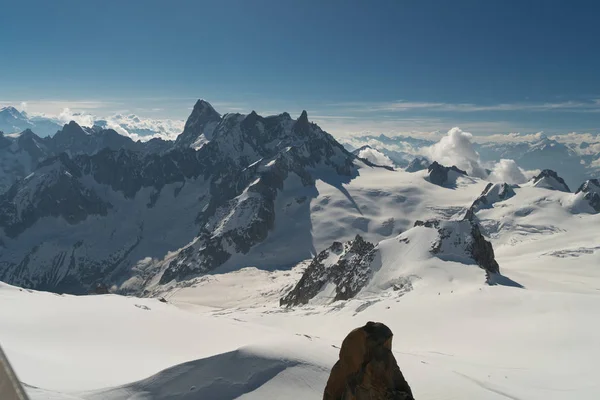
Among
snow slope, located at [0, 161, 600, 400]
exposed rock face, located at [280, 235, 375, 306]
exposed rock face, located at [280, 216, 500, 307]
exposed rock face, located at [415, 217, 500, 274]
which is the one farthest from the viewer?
exposed rock face, located at [280, 235, 375, 306]

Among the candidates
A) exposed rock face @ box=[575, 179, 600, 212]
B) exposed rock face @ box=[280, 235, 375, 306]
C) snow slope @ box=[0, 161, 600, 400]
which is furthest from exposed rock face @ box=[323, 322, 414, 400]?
exposed rock face @ box=[575, 179, 600, 212]

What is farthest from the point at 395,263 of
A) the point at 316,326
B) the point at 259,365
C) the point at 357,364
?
the point at 357,364

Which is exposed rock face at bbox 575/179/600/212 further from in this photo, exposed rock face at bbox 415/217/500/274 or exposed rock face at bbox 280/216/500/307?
exposed rock face at bbox 415/217/500/274

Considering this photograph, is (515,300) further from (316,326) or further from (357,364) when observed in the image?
(357,364)

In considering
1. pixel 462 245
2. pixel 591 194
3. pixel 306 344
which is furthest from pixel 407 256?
pixel 591 194

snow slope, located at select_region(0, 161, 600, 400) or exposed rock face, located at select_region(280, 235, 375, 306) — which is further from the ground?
snow slope, located at select_region(0, 161, 600, 400)

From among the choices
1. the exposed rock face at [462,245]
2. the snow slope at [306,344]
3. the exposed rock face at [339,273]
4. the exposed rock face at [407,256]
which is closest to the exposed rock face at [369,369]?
the snow slope at [306,344]
